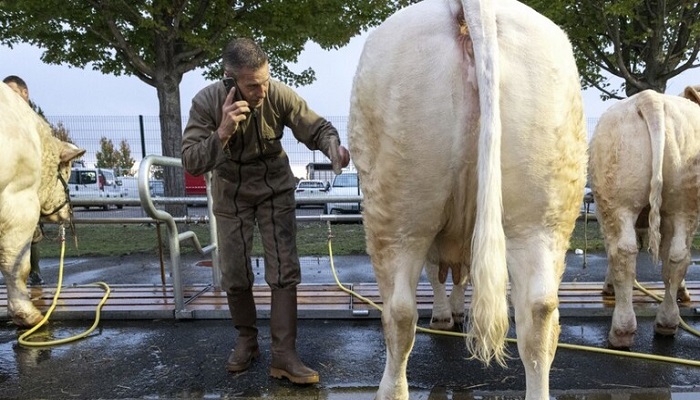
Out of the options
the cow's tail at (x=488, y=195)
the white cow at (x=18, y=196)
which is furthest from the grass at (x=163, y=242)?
the cow's tail at (x=488, y=195)

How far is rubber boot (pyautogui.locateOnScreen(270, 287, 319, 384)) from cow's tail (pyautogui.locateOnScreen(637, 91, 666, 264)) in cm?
236

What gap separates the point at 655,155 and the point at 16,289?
507 cm

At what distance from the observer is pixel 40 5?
879 cm

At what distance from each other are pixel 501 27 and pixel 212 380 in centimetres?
265

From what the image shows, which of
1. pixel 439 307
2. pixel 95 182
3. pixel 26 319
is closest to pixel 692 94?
pixel 439 307

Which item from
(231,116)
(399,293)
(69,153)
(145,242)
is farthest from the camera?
(145,242)

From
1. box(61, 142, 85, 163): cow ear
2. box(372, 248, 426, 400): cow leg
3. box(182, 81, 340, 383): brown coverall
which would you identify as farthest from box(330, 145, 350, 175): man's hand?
box(61, 142, 85, 163): cow ear

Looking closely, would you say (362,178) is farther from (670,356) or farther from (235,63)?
(670,356)

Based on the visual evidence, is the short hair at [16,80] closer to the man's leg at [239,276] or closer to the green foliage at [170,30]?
the green foliage at [170,30]

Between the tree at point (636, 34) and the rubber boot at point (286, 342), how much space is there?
10.1 metres

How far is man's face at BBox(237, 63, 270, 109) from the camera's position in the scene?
2.94 meters

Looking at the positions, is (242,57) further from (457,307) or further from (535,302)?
(457,307)

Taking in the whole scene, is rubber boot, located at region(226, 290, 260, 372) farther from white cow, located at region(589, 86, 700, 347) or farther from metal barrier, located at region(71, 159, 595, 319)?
white cow, located at region(589, 86, 700, 347)

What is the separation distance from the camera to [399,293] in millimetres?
2330
